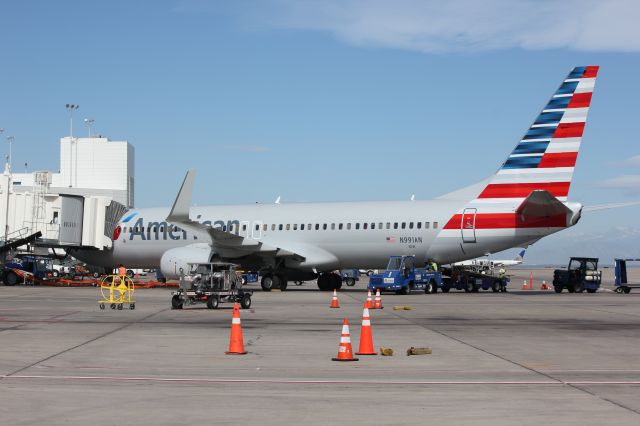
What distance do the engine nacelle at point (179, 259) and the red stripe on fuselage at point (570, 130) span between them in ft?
56.9

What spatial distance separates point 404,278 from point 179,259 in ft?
35.7

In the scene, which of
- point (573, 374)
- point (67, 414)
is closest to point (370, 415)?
point (67, 414)

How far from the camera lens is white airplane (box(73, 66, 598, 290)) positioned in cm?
3856

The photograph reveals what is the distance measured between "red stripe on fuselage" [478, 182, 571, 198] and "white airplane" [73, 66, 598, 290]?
44mm

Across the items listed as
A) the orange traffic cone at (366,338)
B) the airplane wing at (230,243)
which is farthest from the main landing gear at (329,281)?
the orange traffic cone at (366,338)

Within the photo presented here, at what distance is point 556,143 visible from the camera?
3872 centimetres

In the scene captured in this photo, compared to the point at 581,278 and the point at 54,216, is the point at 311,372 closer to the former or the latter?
the point at 581,278

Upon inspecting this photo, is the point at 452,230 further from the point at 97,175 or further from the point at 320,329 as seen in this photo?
the point at 97,175

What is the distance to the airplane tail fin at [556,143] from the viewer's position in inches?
1516

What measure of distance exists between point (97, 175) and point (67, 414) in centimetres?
11801

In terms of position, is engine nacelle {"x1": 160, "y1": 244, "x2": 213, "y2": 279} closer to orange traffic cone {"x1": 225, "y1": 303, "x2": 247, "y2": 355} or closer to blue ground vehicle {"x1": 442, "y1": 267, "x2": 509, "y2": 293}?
blue ground vehicle {"x1": 442, "y1": 267, "x2": 509, "y2": 293}

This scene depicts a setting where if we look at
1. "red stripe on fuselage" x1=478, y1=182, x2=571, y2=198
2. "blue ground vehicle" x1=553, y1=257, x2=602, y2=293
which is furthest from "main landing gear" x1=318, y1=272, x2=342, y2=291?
"blue ground vehicle" x1=553, y1=257, x2=602, y2=293

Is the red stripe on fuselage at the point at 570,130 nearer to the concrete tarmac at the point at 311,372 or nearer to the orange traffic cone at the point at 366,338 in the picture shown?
the concrete tarmac at the point at 311,372

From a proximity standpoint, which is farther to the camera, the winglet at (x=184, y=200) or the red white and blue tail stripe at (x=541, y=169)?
the red white and blue tail stripe at (x=541, y=169)
